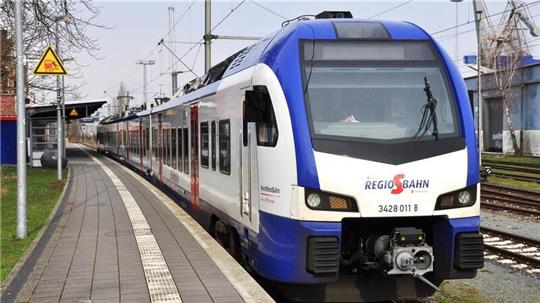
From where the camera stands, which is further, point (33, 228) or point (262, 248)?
point (33, 228)

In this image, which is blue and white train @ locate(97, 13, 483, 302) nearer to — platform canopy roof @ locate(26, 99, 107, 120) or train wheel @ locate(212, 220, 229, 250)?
train wheel @ locate(212, 220, 229, 250)

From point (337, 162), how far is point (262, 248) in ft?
4.20

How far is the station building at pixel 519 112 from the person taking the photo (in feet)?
128

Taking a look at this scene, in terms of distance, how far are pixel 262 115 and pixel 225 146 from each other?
2.05m

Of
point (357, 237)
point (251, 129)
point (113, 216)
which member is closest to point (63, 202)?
point (113, 216)

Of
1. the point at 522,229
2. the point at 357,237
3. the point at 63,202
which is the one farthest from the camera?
the point at 63,202

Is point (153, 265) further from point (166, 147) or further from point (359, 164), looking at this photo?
point (166, 147)

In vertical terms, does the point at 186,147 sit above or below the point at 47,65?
below

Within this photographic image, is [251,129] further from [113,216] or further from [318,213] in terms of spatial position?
[113,216]

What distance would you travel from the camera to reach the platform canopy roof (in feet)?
105

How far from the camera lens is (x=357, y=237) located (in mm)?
5980

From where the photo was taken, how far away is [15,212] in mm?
12125

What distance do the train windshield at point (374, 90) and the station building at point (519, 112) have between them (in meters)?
35.6

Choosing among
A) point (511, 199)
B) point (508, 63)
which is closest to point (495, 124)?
point (508, 63)
